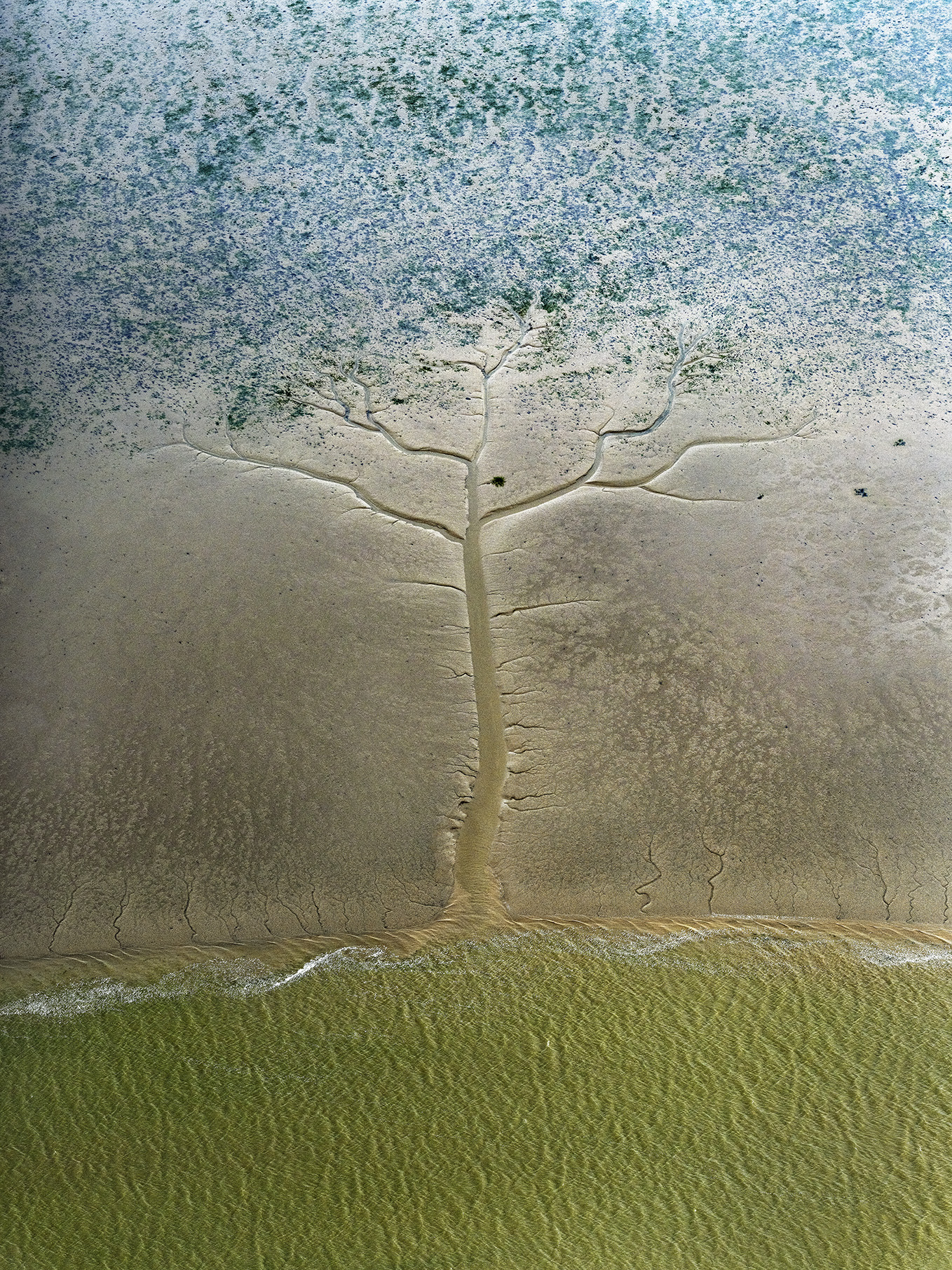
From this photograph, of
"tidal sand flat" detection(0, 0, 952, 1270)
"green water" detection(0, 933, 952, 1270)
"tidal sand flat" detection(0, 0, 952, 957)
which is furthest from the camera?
"tidal sand flat" detection(0, 0, 952, 957)

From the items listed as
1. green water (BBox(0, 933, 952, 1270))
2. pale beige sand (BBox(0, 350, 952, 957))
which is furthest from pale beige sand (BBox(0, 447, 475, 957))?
green water (BBox(0, 933, 952, 1270))

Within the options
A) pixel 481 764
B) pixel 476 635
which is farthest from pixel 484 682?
pixel 481 764

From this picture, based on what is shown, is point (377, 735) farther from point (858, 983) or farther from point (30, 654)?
point (858, 983)

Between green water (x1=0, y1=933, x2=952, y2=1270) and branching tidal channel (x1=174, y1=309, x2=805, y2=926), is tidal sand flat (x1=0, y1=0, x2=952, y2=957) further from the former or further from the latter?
green water (x1=0, y1=933, x2=952, y2=1270)

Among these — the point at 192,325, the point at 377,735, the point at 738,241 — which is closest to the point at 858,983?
the point at 377,735

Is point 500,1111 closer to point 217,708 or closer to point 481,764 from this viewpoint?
point 481,764

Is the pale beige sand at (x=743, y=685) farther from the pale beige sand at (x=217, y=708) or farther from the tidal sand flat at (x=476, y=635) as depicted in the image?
the pale beige sand at (x=217, y=708)

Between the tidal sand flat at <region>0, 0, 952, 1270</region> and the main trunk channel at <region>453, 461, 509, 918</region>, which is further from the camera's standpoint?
the main trunk channel at <region>453, 461, 509, 918</region>
